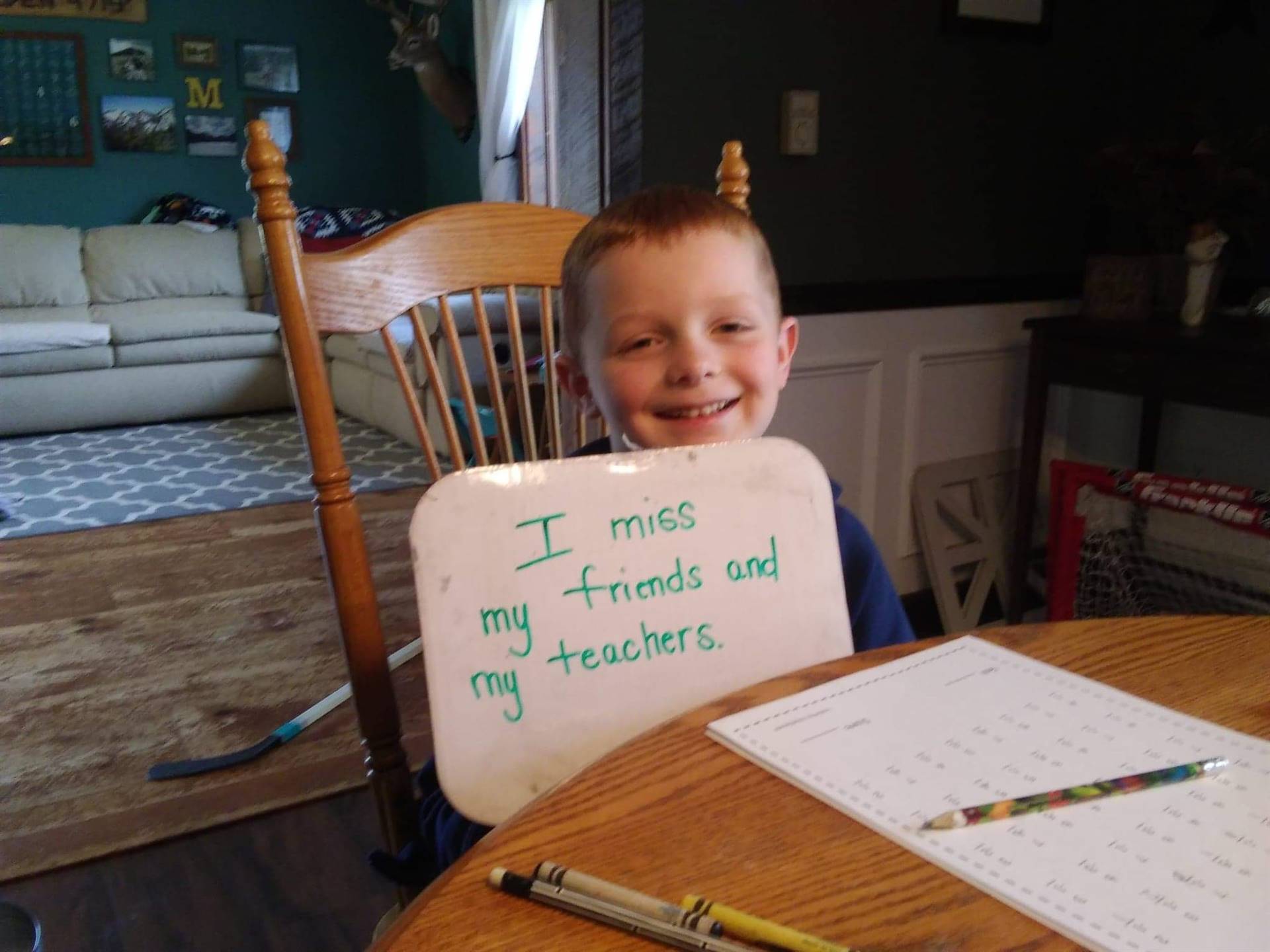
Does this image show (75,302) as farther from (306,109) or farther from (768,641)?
(768,641)

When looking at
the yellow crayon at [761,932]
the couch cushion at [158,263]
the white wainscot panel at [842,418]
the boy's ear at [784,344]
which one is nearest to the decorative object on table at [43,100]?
the couch cushion at [158,263]

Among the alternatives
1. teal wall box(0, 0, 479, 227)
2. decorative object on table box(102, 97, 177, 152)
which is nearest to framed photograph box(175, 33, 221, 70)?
teal wall box(0, 0, 479, 227)

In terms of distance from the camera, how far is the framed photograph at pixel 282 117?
5.83 meters

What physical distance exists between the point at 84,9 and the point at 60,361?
227 cm

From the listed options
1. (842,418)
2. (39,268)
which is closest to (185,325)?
(39,268)

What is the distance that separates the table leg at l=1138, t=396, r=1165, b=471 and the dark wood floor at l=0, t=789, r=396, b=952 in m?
1.98

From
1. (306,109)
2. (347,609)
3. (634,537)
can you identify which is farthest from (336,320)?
(306,109)

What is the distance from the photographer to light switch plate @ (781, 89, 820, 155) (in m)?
1.87

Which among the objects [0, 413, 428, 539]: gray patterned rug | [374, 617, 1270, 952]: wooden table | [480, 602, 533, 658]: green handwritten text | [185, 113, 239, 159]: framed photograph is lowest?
[0, 413, 428, 539]: gray patterned rug

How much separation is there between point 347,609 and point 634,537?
284mm

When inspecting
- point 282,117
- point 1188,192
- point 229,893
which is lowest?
point 229,893

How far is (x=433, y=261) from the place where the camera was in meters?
0.93

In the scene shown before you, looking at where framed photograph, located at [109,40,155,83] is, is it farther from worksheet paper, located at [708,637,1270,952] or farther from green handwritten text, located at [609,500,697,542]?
worksheet paper, located at [708,637,1270,952]

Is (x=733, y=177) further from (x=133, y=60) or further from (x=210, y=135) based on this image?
(x=133, y=60)
